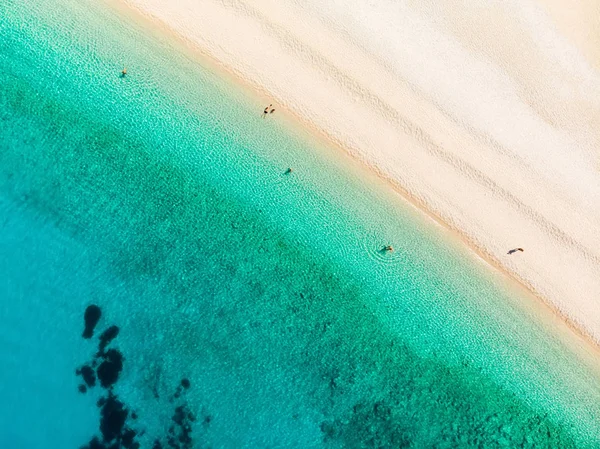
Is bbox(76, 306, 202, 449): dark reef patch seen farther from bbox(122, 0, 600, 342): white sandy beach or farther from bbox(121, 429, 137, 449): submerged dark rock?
bbox(122, 0, 600, 342): white sandy beach

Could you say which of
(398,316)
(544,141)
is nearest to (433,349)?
(398,316)

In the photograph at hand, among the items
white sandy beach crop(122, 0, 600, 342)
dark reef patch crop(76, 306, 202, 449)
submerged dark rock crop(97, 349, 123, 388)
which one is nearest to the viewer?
dark reef patch crop(76, 306, 202, 449)

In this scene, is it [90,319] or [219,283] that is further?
[219,283]

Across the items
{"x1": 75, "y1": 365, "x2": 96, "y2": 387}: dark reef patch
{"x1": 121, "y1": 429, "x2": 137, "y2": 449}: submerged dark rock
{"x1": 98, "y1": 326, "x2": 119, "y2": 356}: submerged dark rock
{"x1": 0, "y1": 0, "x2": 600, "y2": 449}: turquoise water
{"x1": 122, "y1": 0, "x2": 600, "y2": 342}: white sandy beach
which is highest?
{"x1": 122, "y1": 0, "x2": 600, "y2": 342}: white sandy beach

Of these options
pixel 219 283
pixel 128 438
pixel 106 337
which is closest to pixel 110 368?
pixel 106 337

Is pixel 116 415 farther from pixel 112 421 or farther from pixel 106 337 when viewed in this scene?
pixel 106 337

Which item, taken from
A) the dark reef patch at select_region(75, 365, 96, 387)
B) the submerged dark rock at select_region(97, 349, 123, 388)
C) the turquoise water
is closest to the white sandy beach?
the turquoise water
